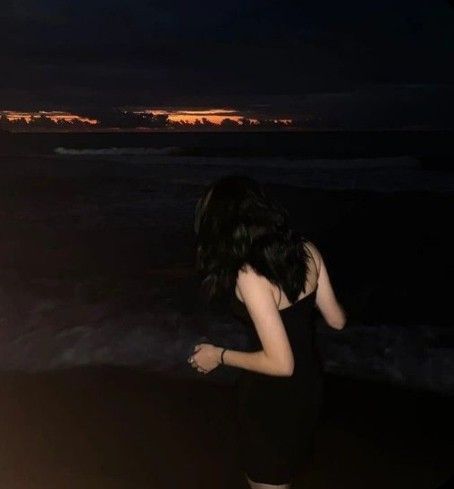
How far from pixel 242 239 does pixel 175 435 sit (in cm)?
190

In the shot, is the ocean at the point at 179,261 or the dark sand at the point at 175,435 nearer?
the dark sand at the point at 175,435

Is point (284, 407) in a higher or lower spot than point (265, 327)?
lower

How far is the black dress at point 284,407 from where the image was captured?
1.61 meters

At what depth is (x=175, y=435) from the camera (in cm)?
315

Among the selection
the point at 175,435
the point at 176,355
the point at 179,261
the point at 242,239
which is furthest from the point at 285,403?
the point at 179,261

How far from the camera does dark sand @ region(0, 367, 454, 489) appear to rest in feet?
9.11

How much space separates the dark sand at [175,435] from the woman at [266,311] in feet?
3.47

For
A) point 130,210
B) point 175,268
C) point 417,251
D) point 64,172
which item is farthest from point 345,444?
point 64,172

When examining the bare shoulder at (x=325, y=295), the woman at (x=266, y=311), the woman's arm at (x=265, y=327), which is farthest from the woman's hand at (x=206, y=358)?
the bare shoulder at (x=325, y=295)

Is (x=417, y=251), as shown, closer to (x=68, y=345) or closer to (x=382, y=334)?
(x=382, y=334)

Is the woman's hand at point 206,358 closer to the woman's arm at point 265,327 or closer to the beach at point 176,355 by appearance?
Result: the woman's arm at point 265,327

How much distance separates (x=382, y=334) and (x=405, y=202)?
7.50 m

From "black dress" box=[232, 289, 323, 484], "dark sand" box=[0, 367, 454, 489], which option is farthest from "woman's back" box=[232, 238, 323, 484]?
"dark sand" box=[0, 367, 454, 489]

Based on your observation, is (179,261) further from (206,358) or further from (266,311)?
(266,311)
